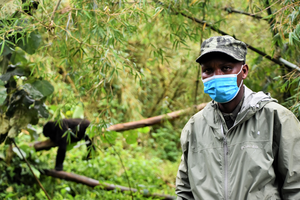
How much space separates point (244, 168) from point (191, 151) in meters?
0.32

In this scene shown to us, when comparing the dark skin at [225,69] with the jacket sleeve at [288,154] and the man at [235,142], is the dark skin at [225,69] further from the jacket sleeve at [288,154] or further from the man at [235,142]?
the jacket sleeve at [288,154]

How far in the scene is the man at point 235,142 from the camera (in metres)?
1.32

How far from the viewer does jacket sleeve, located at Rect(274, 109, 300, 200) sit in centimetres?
130

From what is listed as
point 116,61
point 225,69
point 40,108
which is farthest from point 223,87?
point 40,108

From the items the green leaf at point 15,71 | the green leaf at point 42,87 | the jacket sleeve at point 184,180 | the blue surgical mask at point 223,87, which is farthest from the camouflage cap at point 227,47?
the green leaf at point 15,71

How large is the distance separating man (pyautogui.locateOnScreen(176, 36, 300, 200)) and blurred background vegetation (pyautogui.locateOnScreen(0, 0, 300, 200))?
78 centimetres

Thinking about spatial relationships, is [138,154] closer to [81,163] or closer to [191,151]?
[81,163]

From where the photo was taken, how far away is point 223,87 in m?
1.50

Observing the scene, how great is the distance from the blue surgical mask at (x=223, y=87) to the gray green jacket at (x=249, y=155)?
0.07m

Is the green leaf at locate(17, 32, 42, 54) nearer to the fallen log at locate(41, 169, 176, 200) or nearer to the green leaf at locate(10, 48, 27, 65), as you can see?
the green leaf at locate(10, 48, 27, 65)

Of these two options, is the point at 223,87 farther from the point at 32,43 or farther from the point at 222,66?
the point at 32,43

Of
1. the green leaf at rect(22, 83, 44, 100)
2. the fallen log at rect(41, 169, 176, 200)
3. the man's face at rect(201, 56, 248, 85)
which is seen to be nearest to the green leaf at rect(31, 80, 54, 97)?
the green leaf at rect(22, 83, 44, 100)

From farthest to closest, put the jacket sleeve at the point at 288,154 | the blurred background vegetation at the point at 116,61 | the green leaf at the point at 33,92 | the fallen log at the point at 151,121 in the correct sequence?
the fallen log at the point at 151,121 → the green leaf at the point at 33,92 → the blurred background vegetation at the point at 116,61 → the jacket sleeve at the point at 288,154

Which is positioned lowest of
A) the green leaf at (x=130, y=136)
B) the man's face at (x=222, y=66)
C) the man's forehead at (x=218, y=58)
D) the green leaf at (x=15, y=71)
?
the green leaf at (x=130, y=136)
